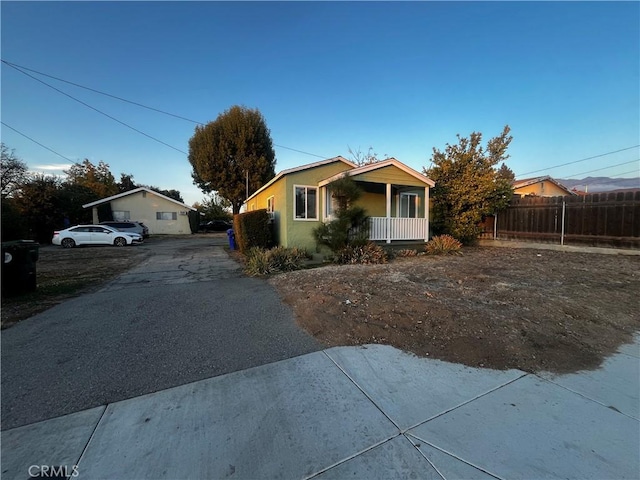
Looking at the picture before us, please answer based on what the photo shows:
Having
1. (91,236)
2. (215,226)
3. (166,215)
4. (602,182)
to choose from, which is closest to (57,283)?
(91,236)

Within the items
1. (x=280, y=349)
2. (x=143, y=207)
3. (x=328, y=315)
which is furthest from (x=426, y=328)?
(x=143, y=207)

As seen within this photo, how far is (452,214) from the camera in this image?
42.5 feet

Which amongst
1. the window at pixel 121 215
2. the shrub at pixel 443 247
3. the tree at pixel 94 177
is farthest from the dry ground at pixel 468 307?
the tree at pixel 94 177

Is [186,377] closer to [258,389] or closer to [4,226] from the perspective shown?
[258,389]

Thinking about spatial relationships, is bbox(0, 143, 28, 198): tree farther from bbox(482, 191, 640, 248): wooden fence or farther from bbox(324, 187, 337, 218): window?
bbox(482, 191, 640, 248): wooden fence

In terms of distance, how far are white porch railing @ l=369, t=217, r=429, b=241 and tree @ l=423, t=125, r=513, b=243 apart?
2.20 metres

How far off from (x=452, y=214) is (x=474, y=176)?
1926 mm

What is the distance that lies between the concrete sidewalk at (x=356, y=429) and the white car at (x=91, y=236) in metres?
18.2

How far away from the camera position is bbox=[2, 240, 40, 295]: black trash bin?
548 cm

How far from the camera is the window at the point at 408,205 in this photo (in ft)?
45.8

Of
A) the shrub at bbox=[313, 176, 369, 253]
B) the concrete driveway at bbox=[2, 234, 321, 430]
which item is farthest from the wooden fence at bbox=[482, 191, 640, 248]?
the concrete driveway at bbox=[2, 234, 321, 430]

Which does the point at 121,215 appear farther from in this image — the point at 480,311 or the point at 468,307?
the point at 480,311

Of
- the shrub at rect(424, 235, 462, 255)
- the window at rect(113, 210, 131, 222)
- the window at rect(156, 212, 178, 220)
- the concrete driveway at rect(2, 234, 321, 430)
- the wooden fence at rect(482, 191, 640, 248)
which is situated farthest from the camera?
the window at rect(156, 212, 178, 220)

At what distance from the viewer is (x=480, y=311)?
439cm
